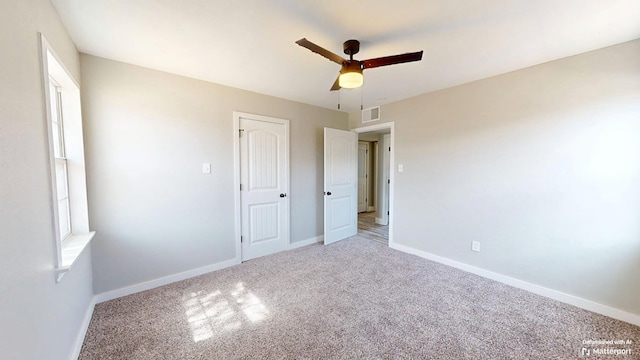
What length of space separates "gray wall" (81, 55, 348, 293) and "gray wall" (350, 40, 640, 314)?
104 inches

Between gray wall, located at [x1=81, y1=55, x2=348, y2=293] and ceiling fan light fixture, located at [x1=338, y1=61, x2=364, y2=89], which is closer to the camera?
ceiling fan light fixture, located at [x1=338, y1=61, x2=364, y2=89]

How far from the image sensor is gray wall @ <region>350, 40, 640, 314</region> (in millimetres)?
1995

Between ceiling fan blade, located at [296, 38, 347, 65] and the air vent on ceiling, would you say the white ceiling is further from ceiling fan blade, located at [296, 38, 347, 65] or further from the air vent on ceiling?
the air vent on ceiling

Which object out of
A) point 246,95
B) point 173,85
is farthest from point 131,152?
point 246,95

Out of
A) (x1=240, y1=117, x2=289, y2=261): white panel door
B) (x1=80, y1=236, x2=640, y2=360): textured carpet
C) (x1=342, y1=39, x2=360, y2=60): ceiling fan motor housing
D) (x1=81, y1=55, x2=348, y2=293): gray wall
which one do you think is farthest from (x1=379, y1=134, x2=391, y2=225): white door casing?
(x1=342, y1=39, x2=360, y2=60): ceiling fan motor housing

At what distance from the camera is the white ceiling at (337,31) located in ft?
5.08

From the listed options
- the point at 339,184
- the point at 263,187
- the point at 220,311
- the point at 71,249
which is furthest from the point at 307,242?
the point at 71,249

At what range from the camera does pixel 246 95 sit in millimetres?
3145

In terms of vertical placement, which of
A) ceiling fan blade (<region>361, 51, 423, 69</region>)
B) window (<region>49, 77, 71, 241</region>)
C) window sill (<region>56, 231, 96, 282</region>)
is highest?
ceiling fan blade (<region>361, 51, 423, 69</region>)

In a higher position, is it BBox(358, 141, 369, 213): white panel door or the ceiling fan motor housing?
the ceiling fan motor housing

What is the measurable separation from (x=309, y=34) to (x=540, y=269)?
10.5 feet

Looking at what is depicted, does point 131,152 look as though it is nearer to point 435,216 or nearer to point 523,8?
point 523,8

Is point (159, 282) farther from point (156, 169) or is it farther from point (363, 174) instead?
point (363, 174)

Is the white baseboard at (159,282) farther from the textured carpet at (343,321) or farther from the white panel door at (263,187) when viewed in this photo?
the white panel door at (263,187)
